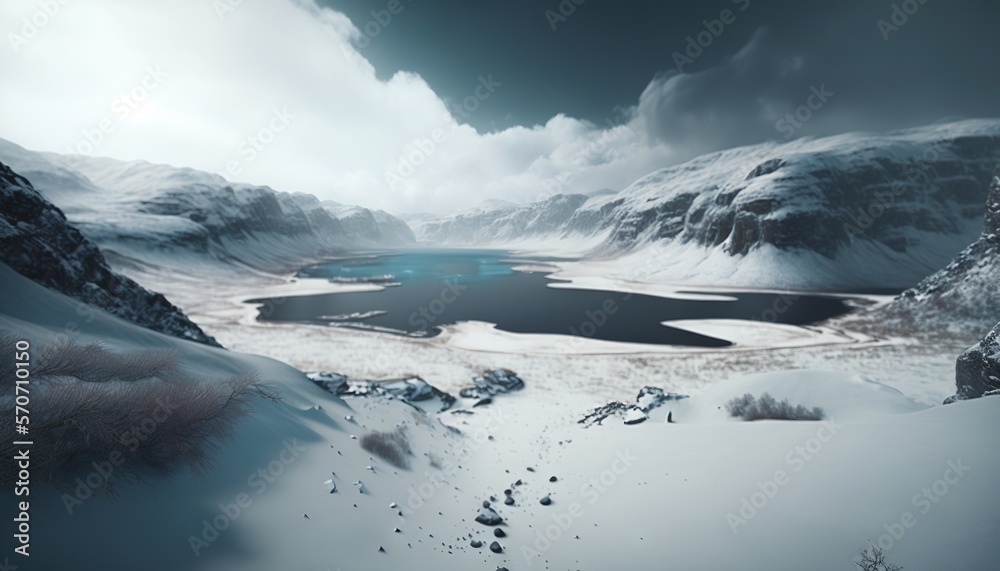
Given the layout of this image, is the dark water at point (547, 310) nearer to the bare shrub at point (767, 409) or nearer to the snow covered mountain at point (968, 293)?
the snow covered mountain at point (968, 293)

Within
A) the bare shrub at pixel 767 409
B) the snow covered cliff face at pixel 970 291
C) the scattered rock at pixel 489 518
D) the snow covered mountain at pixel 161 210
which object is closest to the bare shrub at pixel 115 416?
the scattered rock at pixel 489 518

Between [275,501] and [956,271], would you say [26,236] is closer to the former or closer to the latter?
[275,501]

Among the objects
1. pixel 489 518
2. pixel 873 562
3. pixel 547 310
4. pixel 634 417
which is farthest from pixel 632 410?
pixel 547 310

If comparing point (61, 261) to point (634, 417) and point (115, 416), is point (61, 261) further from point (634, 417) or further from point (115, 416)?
point (634, 417)

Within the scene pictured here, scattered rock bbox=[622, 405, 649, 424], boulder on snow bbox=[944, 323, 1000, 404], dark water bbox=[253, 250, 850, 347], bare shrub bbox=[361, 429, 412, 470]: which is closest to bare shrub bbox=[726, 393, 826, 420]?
scattered rock bbox=[622, 405, 649, 424]

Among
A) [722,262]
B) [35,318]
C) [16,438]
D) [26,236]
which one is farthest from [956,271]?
[26,236]

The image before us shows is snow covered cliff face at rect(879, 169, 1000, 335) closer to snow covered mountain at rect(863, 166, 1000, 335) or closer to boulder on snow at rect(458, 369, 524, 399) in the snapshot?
snow covered mountain at rect(863, 166, 1000, 335)
